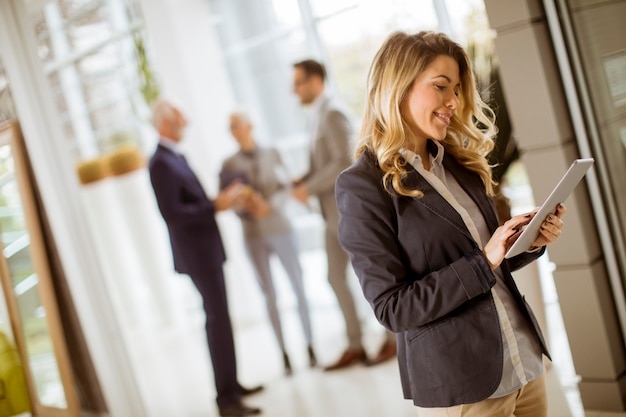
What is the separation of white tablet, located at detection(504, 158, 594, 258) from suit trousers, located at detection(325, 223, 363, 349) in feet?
9.70

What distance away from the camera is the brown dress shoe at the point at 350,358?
4.81 metres

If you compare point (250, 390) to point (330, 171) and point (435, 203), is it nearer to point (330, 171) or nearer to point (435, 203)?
point (330, 171)

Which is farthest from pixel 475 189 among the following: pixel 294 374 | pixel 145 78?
pixel 145 78

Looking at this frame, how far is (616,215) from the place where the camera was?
2.93 metres

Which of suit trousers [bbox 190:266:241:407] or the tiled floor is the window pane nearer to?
the tiled floor

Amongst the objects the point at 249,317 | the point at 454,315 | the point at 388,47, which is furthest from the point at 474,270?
the point at 249,317

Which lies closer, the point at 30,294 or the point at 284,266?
the point at 30,294

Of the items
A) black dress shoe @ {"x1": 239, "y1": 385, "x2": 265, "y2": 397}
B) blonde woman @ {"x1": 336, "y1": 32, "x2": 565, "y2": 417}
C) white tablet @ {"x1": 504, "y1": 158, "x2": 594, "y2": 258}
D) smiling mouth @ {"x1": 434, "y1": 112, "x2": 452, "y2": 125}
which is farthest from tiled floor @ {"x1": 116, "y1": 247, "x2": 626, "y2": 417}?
smiling mouth @ {"x1": 434, "y1": 112, "x2": 452, "y2": 125}

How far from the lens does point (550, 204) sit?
1.73m

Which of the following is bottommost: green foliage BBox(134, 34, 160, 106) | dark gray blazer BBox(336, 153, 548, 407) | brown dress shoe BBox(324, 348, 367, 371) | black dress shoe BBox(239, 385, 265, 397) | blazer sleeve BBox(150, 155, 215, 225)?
black dress shoe BBox(239, 385, 265, 397)

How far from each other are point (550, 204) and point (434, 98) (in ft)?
1.19

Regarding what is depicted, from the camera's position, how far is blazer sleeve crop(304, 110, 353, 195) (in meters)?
4.64

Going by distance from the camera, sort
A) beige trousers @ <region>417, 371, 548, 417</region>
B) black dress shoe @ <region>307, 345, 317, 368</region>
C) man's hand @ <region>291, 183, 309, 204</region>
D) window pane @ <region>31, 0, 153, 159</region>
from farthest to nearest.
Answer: window pane @ <region>31, 0, 153, 159</region> < black dress shoe @ <region>307, 345, 317, 368</region> < man's hand @ <region>291, 183, 309, 204</region> < beige trousers @ <region>417, 371, 548, 417</region>

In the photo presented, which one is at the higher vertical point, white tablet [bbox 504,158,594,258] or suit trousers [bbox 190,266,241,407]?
white tablet [bbox 504,158,594,258]
